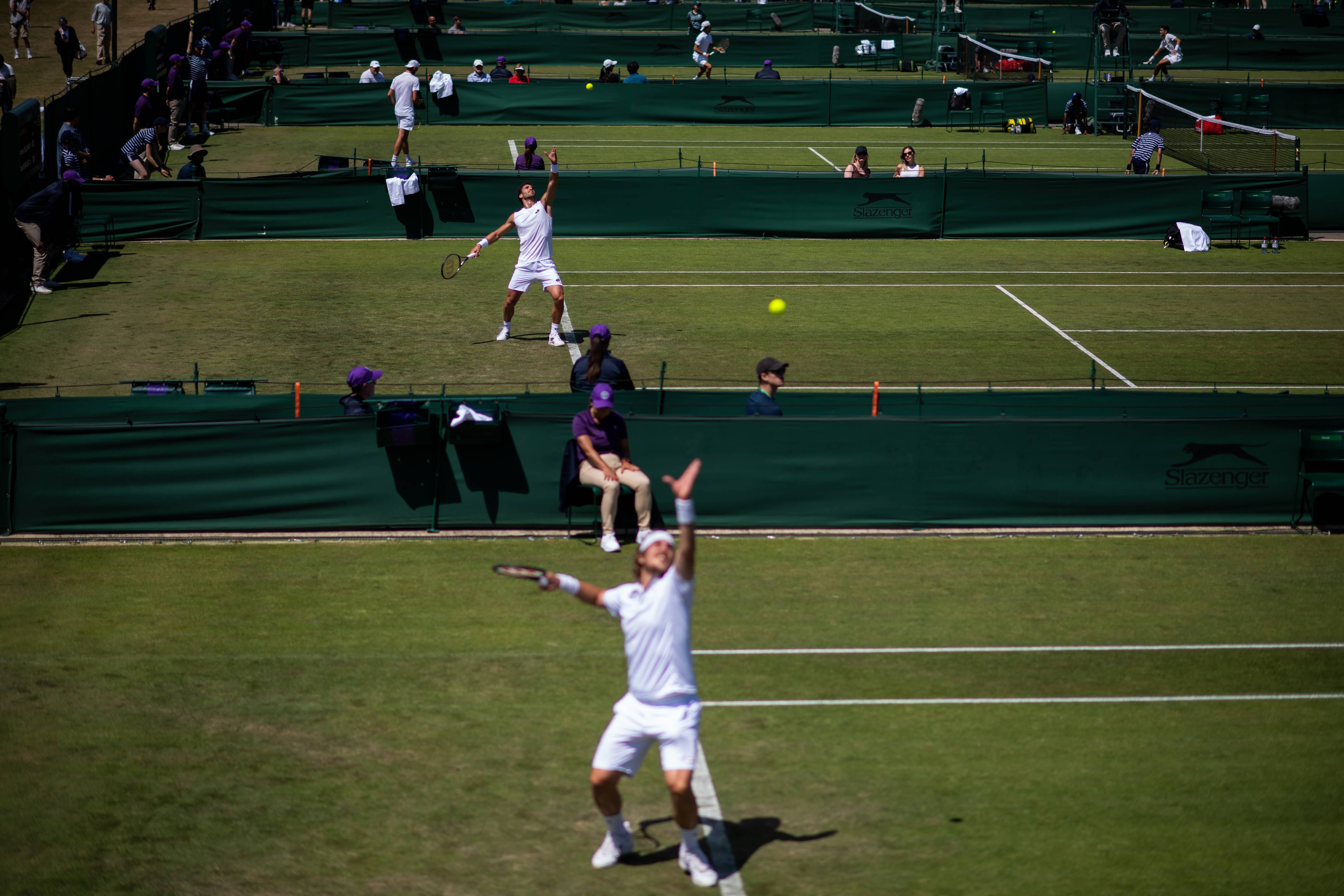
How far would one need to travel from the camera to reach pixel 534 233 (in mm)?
19156

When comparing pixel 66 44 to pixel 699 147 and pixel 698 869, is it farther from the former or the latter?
pixel 698 869

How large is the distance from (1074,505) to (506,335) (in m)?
9.59

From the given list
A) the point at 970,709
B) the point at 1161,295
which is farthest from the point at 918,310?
the point at 970,709

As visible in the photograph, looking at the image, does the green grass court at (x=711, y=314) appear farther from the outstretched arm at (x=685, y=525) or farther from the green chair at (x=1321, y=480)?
the outstretched arm at (x=685, y=525)

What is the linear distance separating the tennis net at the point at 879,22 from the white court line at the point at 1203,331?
113ft

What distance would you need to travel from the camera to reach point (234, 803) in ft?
28.8

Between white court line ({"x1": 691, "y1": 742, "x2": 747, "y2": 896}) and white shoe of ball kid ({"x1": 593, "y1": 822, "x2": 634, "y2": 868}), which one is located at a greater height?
white shoe of ball kid ({"x1": 593, "y1": 822, "x2": 634, "y2": 868})

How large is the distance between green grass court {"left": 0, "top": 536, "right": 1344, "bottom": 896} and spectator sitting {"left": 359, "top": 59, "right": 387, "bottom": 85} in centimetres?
3001

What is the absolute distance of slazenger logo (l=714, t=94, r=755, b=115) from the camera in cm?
4216

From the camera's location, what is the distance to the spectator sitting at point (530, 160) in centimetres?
2462

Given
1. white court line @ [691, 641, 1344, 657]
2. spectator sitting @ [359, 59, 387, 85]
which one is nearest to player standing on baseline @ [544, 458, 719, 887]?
white court line @ [691, 641, 1344, 657]

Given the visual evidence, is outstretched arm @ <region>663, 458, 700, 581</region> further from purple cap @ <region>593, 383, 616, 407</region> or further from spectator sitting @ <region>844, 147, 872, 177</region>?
spectator sitting @ <region>844, 147, 872, 177</region>

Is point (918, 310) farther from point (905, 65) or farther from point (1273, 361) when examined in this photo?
point (905, 65)

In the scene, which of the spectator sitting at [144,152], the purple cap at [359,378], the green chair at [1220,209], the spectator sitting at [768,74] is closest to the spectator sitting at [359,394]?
the purple cap at [359,378]
